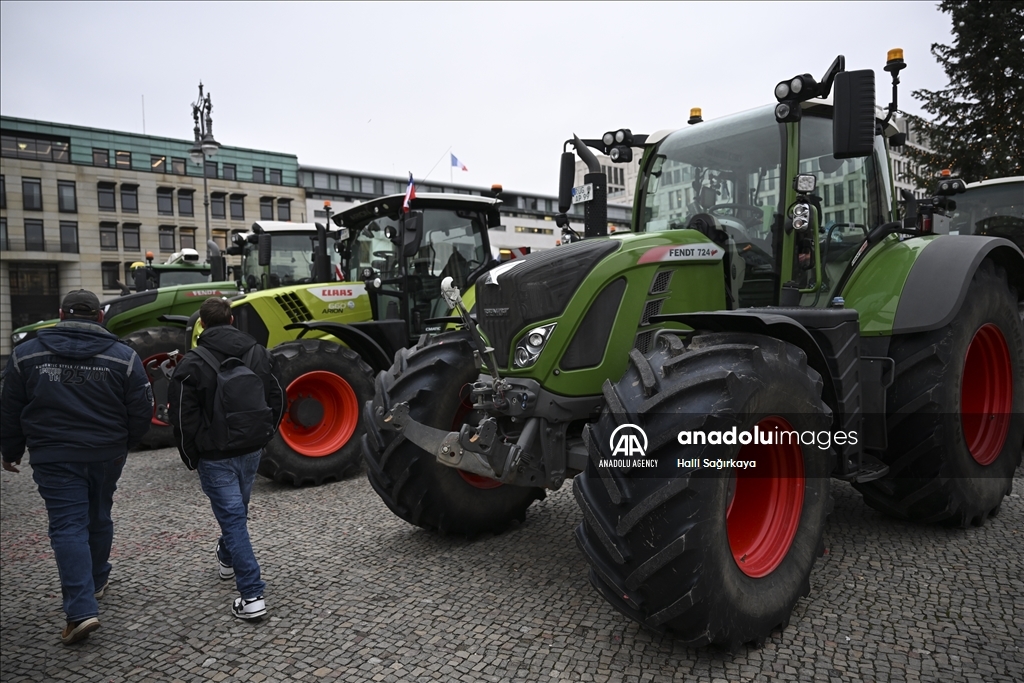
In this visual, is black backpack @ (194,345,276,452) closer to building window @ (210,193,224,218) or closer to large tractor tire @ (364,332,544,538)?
large tractor tire @ (364,332,544,538)

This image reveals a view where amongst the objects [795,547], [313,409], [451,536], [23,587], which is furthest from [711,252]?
[23,587]

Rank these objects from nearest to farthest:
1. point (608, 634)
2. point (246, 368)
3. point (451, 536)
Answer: point (608, 634) → point (246, 368) → point (451, 536)

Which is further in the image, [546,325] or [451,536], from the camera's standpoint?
[451,536]

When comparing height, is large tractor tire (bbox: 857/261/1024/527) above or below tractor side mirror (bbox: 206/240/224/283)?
below

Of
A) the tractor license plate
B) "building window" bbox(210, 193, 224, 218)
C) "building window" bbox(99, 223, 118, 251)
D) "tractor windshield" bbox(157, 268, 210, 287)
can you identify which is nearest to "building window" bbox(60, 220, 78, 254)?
"building window" bbox(99, 223, 118, 251)

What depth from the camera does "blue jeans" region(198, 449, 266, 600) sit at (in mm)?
3533

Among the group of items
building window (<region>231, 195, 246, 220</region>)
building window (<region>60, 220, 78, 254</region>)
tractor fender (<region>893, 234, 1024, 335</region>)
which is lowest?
tractor fender (<region>893, 234, 1024, 335</region>)

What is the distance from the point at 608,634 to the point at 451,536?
1.56 meters

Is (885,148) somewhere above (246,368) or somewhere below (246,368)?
above

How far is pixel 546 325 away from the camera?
3.47 meters

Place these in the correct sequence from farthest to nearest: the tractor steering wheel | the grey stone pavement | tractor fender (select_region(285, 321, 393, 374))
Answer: tractor fender (select_region(285, 321, 393, 374))
the tractor steering wheel
the grey stone pavement

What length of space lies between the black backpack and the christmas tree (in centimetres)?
829

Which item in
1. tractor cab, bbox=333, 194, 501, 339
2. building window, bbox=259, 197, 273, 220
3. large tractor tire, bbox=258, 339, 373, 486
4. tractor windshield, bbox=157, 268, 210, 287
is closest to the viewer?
large tractor tire, bbox=258, 339, 373, 486

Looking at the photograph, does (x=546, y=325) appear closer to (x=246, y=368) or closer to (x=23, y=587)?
(x=246, y=368)
